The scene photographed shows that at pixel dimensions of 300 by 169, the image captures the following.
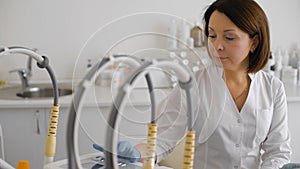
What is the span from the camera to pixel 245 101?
65.7 inches

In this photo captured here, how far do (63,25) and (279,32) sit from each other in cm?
147

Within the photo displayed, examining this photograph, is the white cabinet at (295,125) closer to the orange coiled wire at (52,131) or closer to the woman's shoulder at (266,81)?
the woman's shoulder at (266,81)

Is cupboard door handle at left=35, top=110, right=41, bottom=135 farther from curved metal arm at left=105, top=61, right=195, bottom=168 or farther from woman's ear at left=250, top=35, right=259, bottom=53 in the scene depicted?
curved metal arm at left=105, top=61, right=195, bottom=168

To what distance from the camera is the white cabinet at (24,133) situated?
7.80 feet

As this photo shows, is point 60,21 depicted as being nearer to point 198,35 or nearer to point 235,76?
point 198,35

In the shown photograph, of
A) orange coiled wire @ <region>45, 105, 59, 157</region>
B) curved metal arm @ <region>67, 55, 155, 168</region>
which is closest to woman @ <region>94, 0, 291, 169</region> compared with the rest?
orange coiled wire @ <region>45, 105, 59, 157</region>

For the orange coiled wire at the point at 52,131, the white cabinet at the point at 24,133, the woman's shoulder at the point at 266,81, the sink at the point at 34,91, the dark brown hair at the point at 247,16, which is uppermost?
the dark brown hair at the point at 247,16

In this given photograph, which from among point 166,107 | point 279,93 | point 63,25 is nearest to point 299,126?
point 279,93

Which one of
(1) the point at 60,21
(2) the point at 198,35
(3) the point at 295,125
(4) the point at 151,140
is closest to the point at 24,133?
(1) the point at 60,21

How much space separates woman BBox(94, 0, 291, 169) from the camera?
1.43 m

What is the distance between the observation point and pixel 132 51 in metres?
0.83

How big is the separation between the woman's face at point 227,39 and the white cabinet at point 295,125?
113 centimetres

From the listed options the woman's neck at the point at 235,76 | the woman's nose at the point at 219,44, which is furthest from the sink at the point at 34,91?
the woman's nose at the point at 219,44

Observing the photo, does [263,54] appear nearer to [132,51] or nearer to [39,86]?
[132,51]
